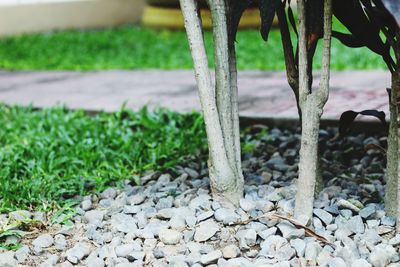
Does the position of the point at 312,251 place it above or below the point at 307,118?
below

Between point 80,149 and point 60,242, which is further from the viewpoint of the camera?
point 80,149

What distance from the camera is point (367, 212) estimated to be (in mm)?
2092

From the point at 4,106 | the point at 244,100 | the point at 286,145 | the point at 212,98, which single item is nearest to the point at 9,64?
the point at 4,106

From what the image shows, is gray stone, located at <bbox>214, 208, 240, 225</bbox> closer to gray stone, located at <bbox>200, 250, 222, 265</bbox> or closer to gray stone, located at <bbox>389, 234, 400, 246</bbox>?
gray stone, located at <bbox>200, 250, 222, 265</bbox>

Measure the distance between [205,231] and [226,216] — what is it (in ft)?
0.32

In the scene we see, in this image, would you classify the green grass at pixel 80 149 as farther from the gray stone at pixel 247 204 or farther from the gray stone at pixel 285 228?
the gray stone at pixel 285 228

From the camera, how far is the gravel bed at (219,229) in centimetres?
189

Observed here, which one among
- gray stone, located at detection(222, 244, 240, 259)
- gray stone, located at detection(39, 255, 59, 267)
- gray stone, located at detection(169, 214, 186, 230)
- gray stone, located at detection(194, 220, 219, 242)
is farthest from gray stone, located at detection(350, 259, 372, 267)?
gray stone, located at detection(39, 255, 59, 267)

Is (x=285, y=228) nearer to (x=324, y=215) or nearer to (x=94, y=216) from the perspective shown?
(x=324, y=215)

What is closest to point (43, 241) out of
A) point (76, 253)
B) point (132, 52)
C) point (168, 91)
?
point (76, 253)

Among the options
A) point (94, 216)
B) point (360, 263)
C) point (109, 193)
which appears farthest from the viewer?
point (109, 193)

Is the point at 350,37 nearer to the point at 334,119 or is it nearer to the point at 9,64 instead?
the point at 334,119

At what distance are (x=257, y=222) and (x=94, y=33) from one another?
7.59 m

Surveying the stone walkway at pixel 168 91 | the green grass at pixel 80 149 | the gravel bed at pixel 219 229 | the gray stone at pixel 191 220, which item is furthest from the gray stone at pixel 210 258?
the stone walkway at pixel 168 91
